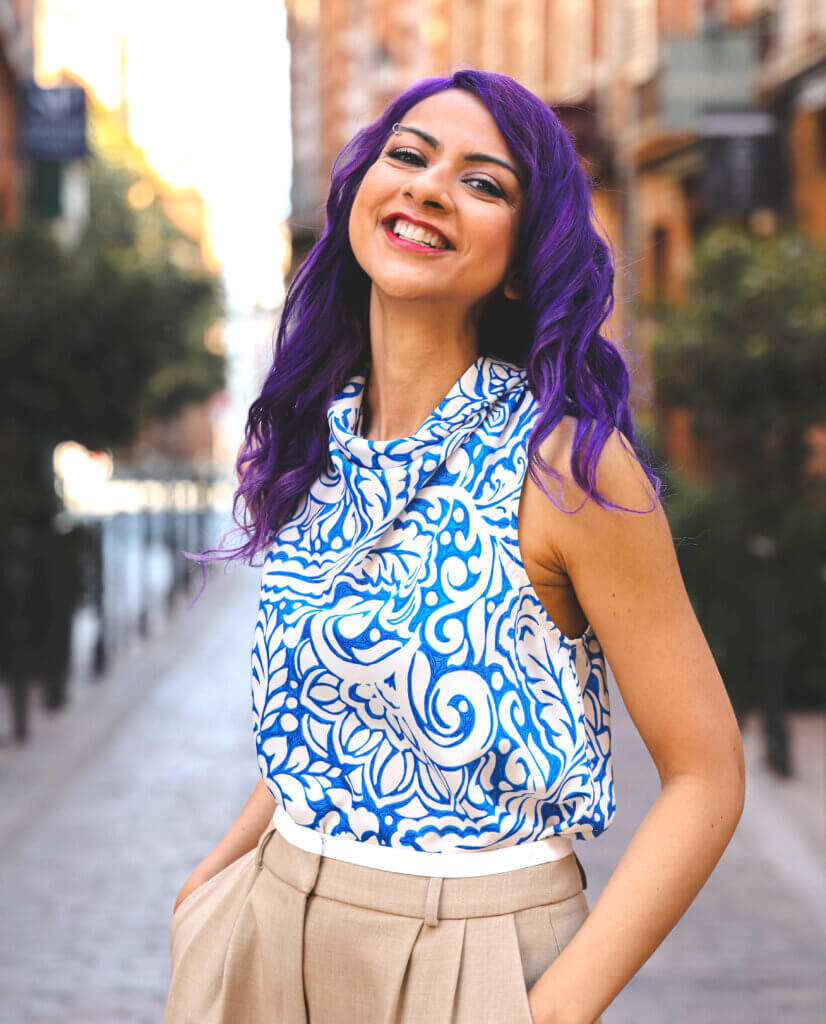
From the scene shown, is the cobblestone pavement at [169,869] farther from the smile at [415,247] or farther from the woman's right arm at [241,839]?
the smile at [415,247]

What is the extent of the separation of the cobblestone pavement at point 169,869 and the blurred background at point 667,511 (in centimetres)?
2

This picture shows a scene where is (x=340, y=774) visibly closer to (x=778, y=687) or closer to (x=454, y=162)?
(x=454, y=162)

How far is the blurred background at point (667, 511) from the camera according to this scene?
5.30m

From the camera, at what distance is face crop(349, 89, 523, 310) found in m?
1.89

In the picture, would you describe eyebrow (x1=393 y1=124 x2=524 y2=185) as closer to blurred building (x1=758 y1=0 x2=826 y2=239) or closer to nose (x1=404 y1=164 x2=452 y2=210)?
nose (x1=404 y1=164 x2=452 y2=210)

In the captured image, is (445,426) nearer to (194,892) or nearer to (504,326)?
(504,326)

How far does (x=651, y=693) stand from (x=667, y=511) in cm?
914

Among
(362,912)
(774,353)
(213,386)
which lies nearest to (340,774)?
(362,912)

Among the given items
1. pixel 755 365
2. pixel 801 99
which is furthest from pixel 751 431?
pixel 801 99

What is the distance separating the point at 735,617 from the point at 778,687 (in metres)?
1.44

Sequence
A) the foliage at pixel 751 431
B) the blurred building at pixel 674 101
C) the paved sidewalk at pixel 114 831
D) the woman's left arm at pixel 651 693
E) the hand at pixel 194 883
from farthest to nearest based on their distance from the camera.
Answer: the blurred building at pixel 674 101 < the foliage at pixel 751 431 < the paved sidewalk at pixel 114 831 < the hand at pixel 194 883 < the woman's left arm at pixel 651 693

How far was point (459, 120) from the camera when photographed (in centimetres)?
193

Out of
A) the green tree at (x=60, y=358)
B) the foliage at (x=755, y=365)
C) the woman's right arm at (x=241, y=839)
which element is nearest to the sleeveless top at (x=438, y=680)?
the woman's right arm at (x=241, y=839)

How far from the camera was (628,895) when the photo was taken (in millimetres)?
1686
